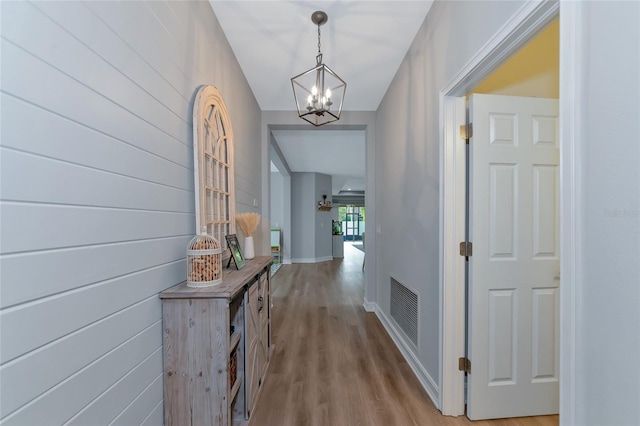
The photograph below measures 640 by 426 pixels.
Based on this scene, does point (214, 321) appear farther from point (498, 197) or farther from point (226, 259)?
point (498, 197)

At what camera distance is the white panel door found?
172cm

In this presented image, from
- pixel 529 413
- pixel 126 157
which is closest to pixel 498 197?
pixel 529 413

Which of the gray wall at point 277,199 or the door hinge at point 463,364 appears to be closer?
the door hinge at point 463,364

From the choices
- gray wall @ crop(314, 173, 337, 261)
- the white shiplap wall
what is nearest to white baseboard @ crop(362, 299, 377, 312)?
Answer: the white shiplap wall

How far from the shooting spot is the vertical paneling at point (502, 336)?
172 centimetres

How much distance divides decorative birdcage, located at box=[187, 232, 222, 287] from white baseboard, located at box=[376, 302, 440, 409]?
1.69m

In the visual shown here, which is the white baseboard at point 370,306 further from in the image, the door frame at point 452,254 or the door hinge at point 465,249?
the door hinge at point 465,249

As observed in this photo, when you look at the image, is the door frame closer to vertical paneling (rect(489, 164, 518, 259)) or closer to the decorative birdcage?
vertical paneling (rect(489, 164, 518, 259))

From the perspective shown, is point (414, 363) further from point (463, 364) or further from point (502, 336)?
point (502, 336)

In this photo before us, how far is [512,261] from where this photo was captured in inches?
68.1

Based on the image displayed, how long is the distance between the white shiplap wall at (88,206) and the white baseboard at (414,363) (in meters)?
1.73

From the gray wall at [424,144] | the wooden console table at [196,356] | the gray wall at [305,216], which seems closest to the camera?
the wooden console table at [196,356]

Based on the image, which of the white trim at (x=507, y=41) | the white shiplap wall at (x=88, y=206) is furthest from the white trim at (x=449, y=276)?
the white shiplap wall at (x=88, y=206)

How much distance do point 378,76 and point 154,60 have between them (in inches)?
89.7
